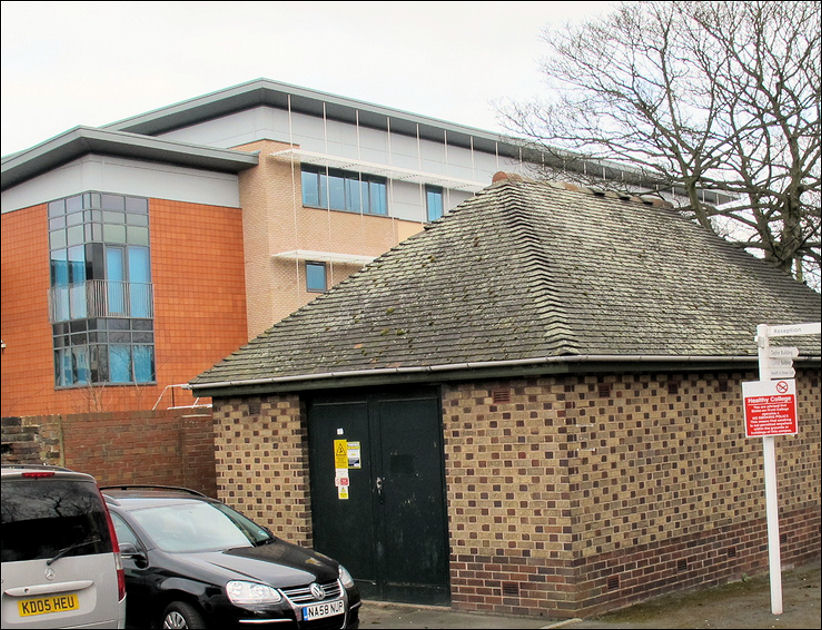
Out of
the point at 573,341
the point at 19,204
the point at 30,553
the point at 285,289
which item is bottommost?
the point at 30,553

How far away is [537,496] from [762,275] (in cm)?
825

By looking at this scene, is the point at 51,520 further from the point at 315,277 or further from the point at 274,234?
the point at 315,277

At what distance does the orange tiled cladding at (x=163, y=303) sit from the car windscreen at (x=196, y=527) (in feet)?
86.8

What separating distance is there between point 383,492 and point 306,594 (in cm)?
347

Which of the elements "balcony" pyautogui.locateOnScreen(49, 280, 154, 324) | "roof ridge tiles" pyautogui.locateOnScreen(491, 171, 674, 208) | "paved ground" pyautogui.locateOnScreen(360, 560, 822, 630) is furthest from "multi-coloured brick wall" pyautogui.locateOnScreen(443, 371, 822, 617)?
"balcony" pyautogui.locateOnScreen(49, 280, 154, 324)

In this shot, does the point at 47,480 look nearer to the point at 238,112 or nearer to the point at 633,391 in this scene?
the point at 633,391

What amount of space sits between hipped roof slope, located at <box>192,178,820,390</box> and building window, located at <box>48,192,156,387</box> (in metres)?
22.6

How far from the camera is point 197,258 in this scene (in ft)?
128

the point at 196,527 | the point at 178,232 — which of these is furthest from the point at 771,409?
the point at 178,232

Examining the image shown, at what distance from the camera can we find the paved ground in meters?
10.9

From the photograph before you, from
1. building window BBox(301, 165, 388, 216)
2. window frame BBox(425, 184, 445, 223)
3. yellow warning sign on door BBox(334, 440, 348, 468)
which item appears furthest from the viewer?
window frame BBox(425, 184, 445, 223)

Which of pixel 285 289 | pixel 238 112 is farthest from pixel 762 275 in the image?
pixel 238 112

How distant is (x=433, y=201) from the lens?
45.6 m

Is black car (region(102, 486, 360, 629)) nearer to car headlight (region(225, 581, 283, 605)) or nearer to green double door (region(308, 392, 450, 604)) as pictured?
car headlight (region(225, 581, 283, 605))
